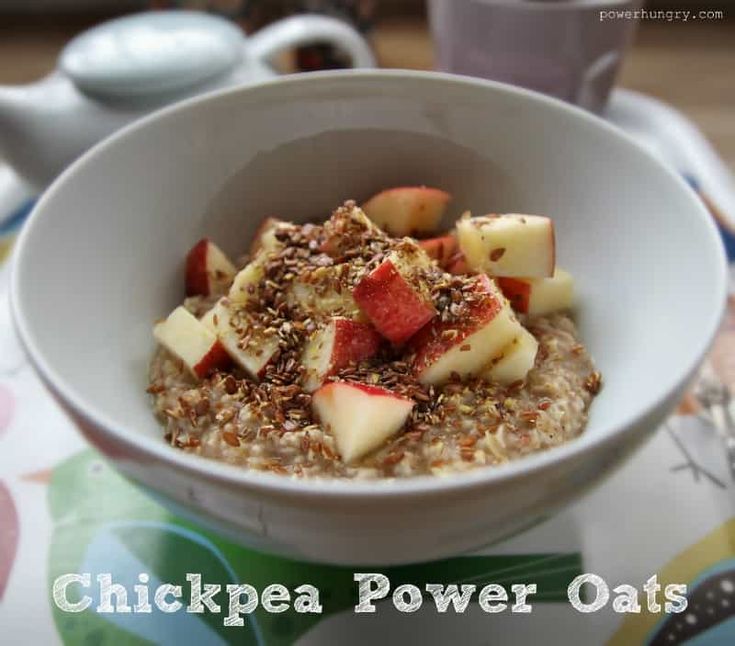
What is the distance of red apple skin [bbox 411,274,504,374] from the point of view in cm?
93

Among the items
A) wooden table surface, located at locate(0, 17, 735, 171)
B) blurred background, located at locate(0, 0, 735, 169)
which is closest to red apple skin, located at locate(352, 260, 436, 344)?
blurred background, located at locate(0, 0, 735, 169)

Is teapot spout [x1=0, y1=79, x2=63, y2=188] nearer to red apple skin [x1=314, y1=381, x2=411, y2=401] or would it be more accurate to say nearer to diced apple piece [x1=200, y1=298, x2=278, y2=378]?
diced apple piece [x1=200, y1=298, x2=278, y2=378]

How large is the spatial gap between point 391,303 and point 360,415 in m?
0.16

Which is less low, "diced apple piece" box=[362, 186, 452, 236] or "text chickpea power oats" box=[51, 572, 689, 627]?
"diced apple piece" box=[362, 186, 452, 236]

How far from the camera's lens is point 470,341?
926 millimetres

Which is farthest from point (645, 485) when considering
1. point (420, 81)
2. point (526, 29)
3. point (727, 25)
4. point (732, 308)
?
point (727, 25)

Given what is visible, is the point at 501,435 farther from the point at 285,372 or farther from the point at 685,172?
the point at 685,172

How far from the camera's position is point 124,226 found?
3.43ft

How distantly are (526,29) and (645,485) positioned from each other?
2.93 feet

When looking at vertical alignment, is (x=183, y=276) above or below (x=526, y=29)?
below

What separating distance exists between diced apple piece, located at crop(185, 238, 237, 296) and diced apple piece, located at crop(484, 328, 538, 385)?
372mm

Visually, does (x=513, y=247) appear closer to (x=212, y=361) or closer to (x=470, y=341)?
(x=470, y=341)

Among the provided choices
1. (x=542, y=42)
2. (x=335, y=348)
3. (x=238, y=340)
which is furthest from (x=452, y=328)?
(x=542, y=42)

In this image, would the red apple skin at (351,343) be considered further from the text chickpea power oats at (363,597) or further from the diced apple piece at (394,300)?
the text chickpea power oats at (363,597)
